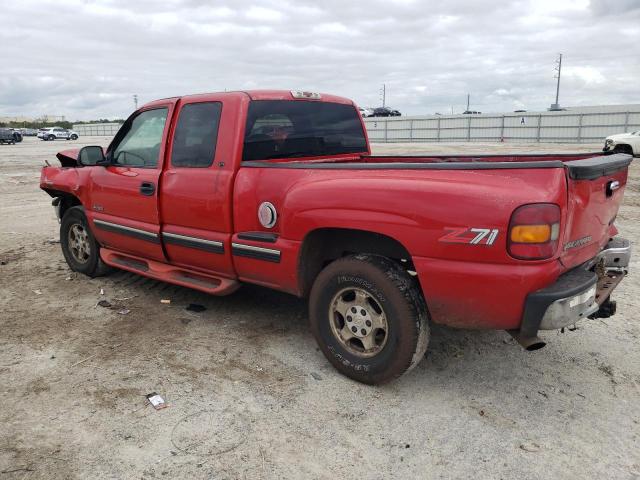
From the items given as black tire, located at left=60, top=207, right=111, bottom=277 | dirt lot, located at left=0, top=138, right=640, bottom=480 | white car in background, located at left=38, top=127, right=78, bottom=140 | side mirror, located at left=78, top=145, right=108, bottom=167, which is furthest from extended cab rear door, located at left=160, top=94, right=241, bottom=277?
white car in background, located at left=38, top=127, right=78, bottom=140

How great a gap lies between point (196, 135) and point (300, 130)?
0.85 meters

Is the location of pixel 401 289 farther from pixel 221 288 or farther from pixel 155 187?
pixel 155 187

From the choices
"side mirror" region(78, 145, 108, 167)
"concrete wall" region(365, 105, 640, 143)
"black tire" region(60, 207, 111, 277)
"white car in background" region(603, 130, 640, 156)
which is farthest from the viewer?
"concrete wall" region(365, 105, 640, 143)

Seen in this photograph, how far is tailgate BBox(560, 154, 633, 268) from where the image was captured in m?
2.79

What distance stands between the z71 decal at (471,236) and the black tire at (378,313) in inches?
17.0

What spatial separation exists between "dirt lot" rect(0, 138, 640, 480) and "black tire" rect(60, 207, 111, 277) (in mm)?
811

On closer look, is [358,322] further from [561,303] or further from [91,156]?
[91,156]

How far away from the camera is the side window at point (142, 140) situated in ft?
15.1

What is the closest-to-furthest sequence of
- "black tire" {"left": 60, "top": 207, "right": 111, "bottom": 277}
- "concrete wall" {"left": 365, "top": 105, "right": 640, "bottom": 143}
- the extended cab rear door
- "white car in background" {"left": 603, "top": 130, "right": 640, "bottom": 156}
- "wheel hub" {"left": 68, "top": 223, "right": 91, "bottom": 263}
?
the extended cab rear door < "black tire" {"left": 60, "top": 207, "right": 111, "bottom": 277} < "wheel hub" {"left": 68, "top": 223, "right": 91, "bottom": 263} < "white car in background" {"left": 603, "top": 130, "right": 640, "bottom": 156} < "concrete wall" {"left": 365, "top": 105, "right": 640, "bottom": 143}

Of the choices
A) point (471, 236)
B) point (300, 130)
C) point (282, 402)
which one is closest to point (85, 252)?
point (300, 130)

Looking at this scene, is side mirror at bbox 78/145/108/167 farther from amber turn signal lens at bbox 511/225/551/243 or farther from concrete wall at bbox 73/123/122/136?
concrete wall at bbox 73/123/122/136

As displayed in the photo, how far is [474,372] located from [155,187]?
9.49ft

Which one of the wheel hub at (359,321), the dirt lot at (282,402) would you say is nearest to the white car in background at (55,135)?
the dirt lot at (282,402)

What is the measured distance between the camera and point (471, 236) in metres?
2.72
